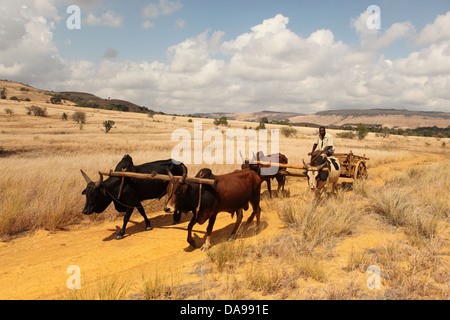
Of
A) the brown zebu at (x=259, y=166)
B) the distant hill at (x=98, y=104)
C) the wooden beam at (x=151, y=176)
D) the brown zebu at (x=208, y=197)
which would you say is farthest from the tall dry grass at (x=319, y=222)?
the distant hill at (x=98, y=104)

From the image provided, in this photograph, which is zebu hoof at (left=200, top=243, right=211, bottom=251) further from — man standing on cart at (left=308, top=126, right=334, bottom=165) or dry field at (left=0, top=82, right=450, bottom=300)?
man standing on cart at (left=308, top=126, right=334, bottom=165)

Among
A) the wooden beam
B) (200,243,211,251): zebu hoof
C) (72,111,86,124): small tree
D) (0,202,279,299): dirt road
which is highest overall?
(72,111,86,124): small tree

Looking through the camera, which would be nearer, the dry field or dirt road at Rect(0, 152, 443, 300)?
the dry field

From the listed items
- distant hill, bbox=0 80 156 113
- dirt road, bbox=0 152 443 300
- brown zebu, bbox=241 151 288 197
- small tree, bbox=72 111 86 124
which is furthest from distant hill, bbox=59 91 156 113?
dirt road, bbox=0 152 443 300

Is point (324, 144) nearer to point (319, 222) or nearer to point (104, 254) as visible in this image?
point (319, 222)

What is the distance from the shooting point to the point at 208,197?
5.44 meters

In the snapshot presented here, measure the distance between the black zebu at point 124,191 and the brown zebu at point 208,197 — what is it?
4.15ft

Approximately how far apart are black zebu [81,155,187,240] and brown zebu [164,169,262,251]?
1.27 m

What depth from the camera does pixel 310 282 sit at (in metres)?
3.88

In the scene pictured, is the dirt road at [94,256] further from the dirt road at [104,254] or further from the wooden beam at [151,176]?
the wooden beam at [151,176]

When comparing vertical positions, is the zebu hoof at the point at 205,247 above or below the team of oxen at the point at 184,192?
below

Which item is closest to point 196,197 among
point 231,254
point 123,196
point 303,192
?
point 231,254

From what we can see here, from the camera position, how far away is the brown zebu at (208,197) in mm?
5118

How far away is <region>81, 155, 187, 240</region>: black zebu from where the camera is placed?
592cm
